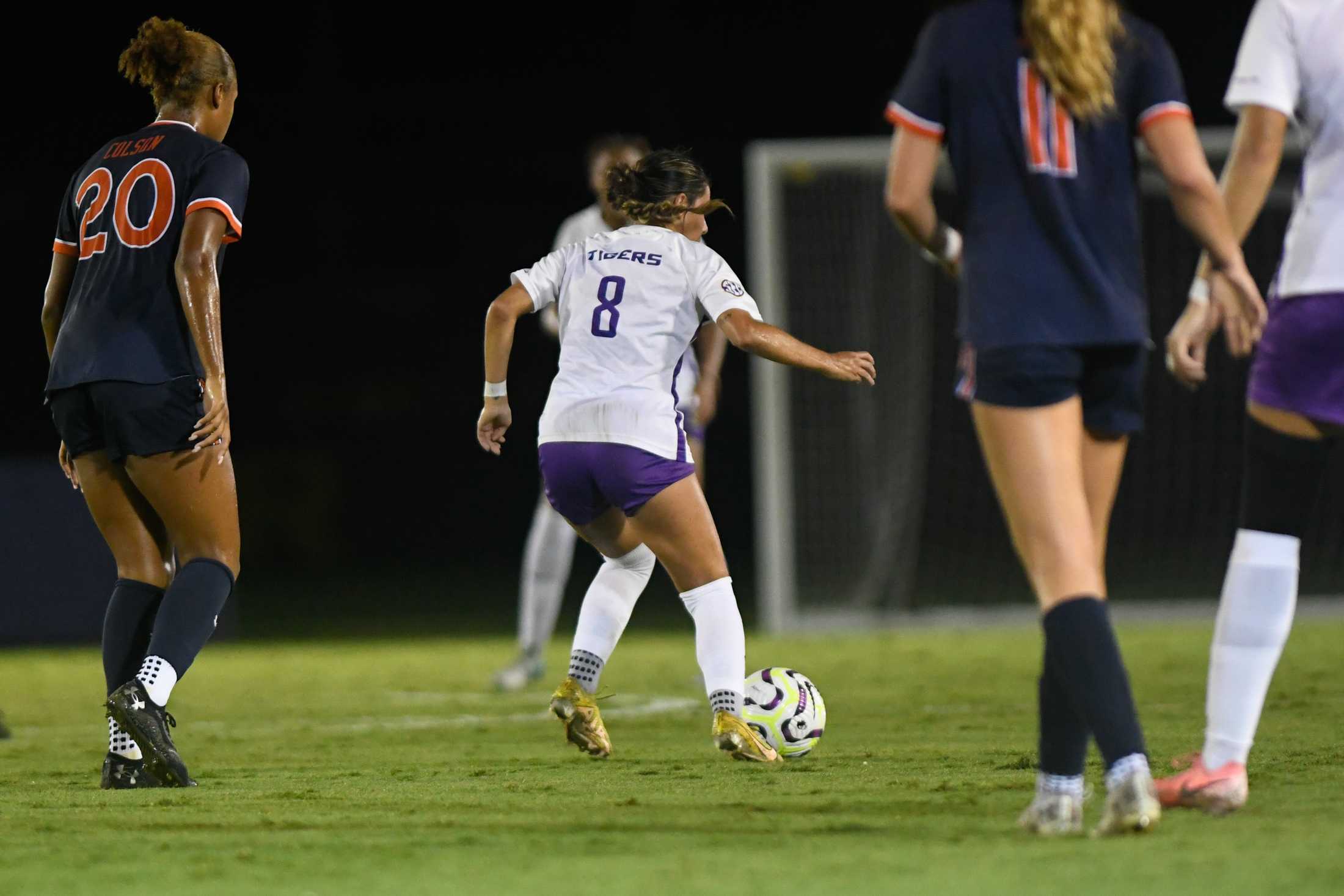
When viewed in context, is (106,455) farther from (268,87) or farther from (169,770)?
(268,87)

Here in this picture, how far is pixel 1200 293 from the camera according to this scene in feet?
12.4

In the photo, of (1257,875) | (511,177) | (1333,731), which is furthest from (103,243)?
(511,177)

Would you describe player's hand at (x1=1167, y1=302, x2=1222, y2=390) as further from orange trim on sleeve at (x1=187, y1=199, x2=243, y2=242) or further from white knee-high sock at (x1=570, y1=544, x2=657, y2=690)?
orange trim on sleeve at (x1=187, y1=199, x2=243, y2=242)

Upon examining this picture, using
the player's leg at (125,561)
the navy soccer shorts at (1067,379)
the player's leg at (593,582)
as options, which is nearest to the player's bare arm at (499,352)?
the player's leg at (593,582)

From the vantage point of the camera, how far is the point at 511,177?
76.2ft

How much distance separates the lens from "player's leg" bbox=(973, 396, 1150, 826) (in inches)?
138

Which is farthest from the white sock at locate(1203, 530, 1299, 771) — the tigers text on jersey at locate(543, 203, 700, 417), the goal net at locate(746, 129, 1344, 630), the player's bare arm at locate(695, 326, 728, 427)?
the goal net at locate(746, 129, 1344, 630)

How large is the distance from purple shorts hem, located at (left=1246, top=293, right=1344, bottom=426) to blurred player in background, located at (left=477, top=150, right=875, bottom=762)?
1627 millimetres

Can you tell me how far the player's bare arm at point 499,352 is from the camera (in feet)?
17.3

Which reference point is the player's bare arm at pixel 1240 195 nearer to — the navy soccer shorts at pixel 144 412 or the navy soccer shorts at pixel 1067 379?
the navy soccer shorts at pixel 1067 379

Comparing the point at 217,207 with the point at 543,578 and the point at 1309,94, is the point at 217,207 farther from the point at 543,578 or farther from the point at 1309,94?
the point at 543,578

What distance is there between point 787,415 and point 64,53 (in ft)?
40.7

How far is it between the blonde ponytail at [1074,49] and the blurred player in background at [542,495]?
331 cm

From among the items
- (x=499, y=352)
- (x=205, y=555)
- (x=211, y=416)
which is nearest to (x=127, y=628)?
(x=205, y=555)
